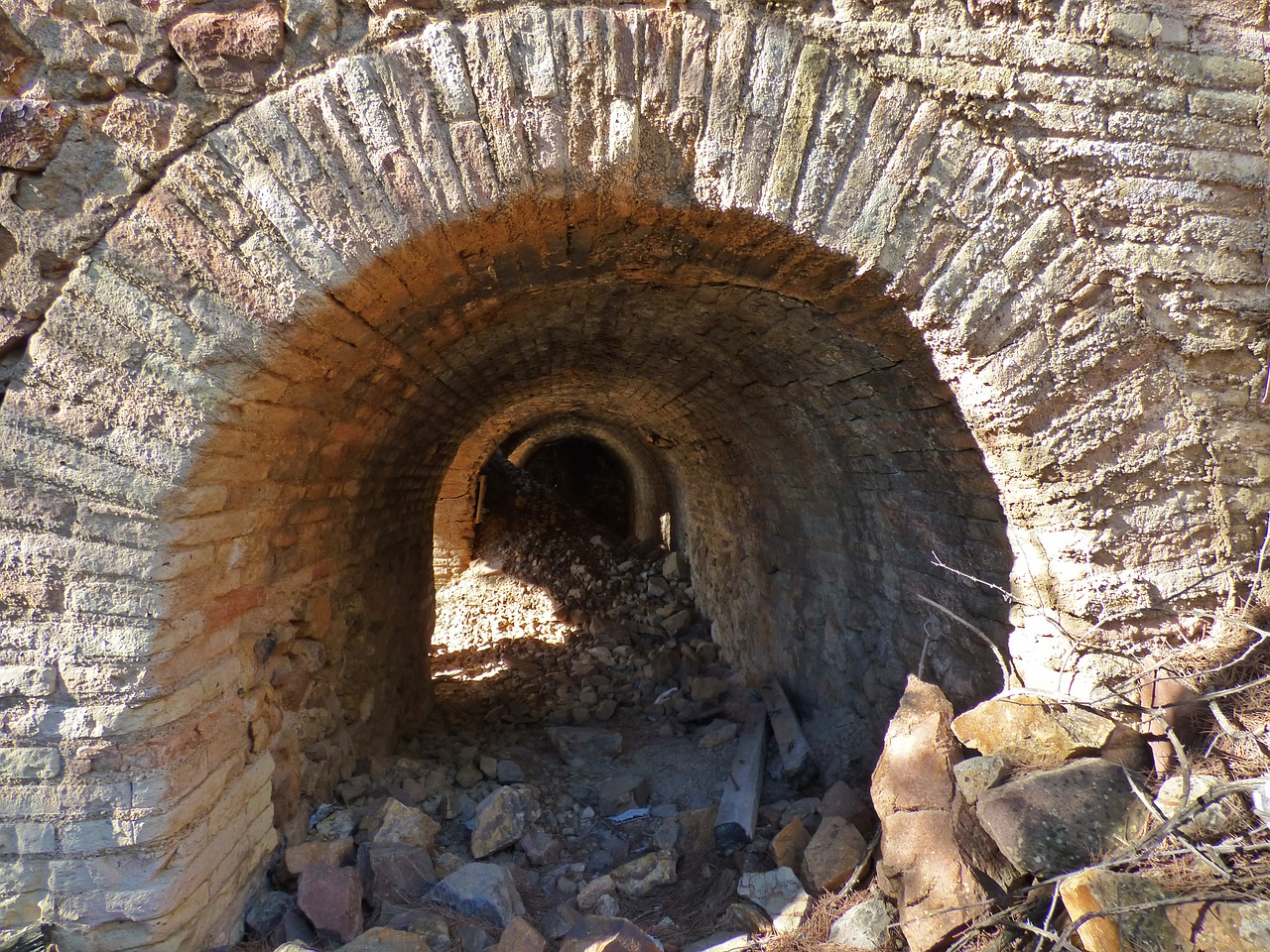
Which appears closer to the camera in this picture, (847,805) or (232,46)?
(232,46)

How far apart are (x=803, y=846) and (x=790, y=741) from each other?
1.43m

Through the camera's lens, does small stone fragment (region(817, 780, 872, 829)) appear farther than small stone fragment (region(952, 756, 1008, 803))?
Yes

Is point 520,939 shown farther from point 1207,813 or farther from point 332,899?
point 1207,813

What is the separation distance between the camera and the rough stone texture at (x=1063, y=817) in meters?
2.14


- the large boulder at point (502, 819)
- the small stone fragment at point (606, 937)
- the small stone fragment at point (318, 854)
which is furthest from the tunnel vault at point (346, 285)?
the small stone fragment at point (606, 937)

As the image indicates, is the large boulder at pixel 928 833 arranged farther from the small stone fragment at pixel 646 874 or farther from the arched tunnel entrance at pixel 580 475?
the arched tunnel entrance at pixel 580 475

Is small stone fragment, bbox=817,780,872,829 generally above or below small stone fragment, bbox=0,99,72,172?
below

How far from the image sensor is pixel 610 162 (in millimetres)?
2221

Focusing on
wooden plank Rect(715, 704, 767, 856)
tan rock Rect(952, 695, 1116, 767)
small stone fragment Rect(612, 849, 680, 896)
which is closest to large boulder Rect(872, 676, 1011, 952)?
tan rock Rect(952, 695, 1116, 767)

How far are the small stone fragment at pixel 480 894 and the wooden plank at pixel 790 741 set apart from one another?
197cm

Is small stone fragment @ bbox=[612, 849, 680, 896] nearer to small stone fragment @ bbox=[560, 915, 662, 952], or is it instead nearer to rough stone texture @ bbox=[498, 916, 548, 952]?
small stone fragment @ bbox=[560, 915, 662, 952]

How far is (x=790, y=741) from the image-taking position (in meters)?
4.79

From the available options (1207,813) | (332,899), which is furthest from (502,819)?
(1207,813)

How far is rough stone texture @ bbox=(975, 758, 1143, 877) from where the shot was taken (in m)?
2.14
